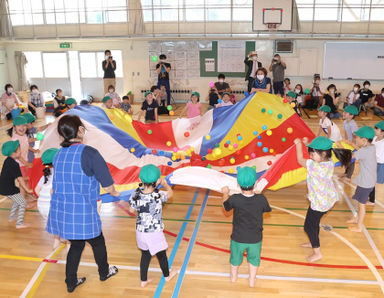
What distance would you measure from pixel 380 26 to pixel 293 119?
8812mm

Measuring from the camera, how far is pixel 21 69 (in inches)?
578

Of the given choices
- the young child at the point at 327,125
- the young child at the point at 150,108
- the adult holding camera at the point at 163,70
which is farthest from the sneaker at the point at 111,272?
the adult holding camera at the point at 163,70

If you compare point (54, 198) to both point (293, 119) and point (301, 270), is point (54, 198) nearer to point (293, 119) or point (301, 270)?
point (301, 270)

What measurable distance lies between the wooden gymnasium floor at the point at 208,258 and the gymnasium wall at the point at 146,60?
8779 millimetres

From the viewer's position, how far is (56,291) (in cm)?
323

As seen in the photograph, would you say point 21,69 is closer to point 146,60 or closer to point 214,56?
point 146,60

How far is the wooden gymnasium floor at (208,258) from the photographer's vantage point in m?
3.22

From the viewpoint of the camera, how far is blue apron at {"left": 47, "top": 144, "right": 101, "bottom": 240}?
280 centimetres

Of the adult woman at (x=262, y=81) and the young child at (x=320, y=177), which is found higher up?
the adult woman at (x=262, y=81)

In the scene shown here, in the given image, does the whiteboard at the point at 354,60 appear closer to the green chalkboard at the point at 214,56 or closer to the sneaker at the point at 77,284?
the green chalkboard at the point at 214,56

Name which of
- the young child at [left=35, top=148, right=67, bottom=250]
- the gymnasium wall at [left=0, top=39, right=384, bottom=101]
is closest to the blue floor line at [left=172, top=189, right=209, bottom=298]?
the young child at [left=35, top=148, right=67, bottom=250]

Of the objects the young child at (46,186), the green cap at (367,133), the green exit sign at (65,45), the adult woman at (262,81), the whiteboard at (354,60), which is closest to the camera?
the young child at (46,186)

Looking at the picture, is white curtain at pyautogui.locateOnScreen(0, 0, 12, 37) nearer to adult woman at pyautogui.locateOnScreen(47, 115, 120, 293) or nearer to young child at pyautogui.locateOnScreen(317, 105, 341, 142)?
young child at pyautogui.locateOnScreen(317, 105, 341, 142)

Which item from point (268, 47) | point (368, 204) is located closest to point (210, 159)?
point (368, 204)
